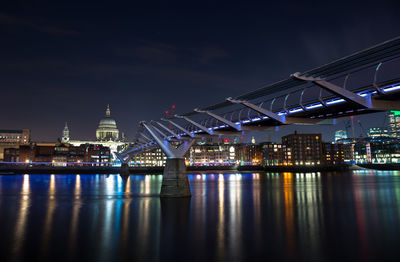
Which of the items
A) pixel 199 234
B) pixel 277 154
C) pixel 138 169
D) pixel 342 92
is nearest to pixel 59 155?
pixel 138 169

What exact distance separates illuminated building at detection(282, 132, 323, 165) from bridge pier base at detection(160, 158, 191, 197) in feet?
531

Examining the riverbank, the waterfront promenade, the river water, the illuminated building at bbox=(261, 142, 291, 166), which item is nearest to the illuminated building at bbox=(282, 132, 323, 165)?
the illuminated building at bbox=(261, 142, 291, 166)

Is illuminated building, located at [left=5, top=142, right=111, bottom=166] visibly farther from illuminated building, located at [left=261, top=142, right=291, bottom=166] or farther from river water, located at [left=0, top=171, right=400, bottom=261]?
river water, located at [left=0, top=171, right=400, bottom=261]

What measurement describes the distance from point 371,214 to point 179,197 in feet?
66.2

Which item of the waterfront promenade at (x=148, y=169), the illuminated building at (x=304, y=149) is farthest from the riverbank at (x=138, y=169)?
the illuminated building at (x=304, y=149)

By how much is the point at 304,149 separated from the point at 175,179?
167908 millimetres

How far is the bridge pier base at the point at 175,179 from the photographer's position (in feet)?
123

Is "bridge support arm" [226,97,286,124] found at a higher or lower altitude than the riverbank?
higher

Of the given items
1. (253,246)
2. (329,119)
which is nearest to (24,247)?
(253,246)

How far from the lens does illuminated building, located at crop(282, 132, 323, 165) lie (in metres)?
192

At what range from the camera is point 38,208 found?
3509 cm

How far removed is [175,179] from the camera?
3853 centimetres

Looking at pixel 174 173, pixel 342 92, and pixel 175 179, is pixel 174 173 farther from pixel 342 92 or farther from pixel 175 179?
pixel 342 92

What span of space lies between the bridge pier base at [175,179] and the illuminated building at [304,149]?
531ft
